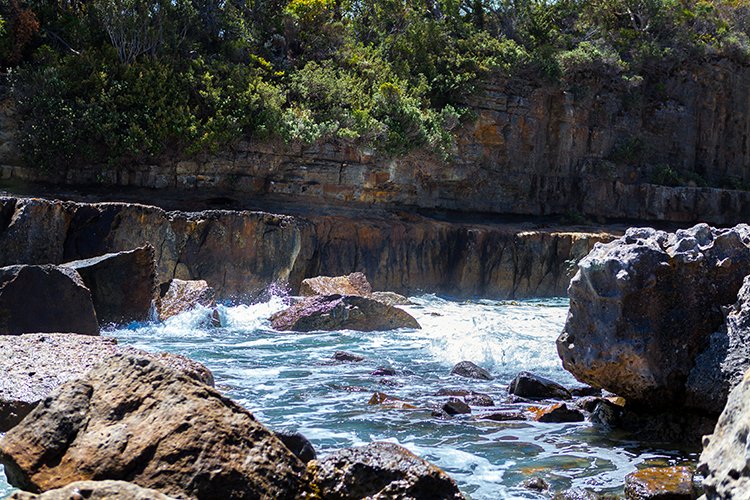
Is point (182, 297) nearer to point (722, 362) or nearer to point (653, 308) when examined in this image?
point (653, 308)

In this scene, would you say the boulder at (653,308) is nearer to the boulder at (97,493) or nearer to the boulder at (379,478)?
the boulder at (379,478)

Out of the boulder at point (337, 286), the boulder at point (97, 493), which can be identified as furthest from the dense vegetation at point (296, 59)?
the boulder at point (97, 493)

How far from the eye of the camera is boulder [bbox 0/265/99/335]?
1122 centimetres

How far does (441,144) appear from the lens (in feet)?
88.0

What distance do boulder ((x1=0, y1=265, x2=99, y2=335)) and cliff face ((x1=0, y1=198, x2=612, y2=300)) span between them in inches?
187

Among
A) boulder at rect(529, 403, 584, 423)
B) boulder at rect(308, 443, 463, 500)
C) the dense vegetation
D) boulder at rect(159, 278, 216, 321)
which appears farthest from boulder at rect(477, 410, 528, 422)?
the dense vegetation

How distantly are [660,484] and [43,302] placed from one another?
321 inches

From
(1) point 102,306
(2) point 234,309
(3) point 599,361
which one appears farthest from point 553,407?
(2) point 234,309

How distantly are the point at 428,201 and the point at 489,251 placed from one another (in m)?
2.89

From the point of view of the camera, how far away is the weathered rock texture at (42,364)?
23.0ft

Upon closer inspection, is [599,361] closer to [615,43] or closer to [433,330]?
[433,330]

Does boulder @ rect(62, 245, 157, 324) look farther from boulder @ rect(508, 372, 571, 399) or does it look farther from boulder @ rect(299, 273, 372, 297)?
boulder @ rect(508, 372, 571, 399)

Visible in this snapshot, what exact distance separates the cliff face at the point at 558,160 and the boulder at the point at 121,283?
348 inches

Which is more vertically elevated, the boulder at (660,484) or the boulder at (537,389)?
the boulder at (660,484)
